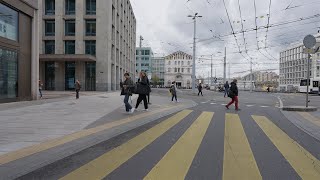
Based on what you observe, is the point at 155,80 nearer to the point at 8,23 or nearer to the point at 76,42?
the point at 76,42

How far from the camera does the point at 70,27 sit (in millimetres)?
50656

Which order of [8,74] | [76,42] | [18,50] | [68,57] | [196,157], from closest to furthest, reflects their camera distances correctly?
1. [196,157]
2. [8,74]
3. [18,50]
4. [68,57]
5. [76,42]


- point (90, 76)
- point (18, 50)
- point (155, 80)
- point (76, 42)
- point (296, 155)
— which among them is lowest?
point (296, 155)

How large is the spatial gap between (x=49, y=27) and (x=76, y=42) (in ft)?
17.0

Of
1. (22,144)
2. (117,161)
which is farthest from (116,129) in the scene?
(117,161)

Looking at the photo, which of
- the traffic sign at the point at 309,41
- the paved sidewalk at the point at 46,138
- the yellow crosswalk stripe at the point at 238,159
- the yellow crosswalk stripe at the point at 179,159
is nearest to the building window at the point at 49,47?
the paved sidewalk at the point at 46,138

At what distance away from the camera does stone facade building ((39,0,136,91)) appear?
161ft

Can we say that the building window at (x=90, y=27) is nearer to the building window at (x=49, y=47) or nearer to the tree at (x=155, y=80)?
the building window at (x=49, y=47)

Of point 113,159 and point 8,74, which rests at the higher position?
point 8,74

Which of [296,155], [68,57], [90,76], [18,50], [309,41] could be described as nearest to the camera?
[296,155]

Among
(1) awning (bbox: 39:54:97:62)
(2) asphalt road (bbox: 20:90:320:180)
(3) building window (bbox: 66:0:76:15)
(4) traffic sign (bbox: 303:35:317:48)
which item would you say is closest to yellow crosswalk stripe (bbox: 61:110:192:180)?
(2) asphalt road (bbox: 20:90:320:180)

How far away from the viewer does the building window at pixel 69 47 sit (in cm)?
5050

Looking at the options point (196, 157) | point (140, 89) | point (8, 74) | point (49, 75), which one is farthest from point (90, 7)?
Answer: point (196, 157)

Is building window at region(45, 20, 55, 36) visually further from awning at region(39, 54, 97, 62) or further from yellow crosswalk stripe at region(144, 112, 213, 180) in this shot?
yellow crosswalk stripe at region(144, 112, 213, 180)
